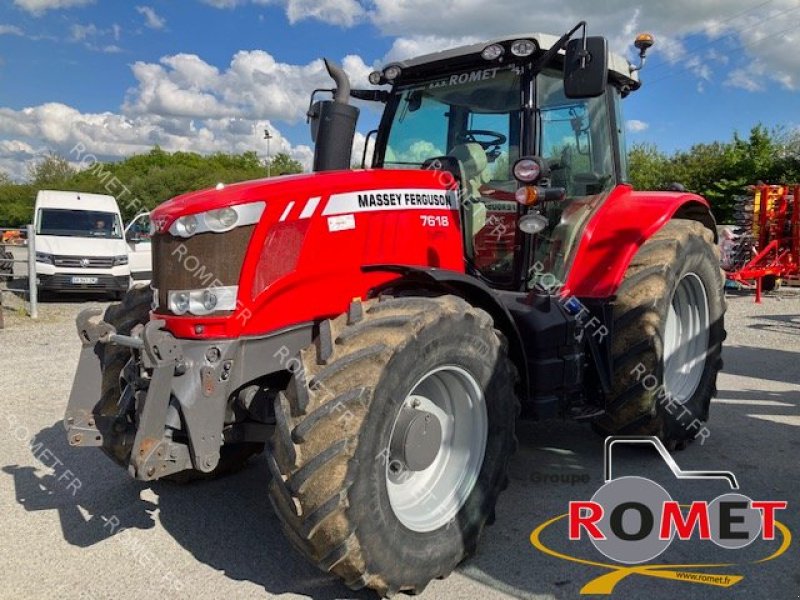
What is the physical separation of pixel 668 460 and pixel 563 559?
1.44 meters

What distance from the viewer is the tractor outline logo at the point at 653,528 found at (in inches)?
124

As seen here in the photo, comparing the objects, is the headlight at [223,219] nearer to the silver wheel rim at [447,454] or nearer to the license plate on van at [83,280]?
the silver wheel rim at [447,454]

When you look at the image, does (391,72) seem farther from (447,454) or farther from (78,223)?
(78,223)

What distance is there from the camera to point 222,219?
286 cm

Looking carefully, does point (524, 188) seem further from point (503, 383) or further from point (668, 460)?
point (668, 460)

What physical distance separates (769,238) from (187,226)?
546 inches

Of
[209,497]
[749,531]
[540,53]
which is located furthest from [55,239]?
[749,531]

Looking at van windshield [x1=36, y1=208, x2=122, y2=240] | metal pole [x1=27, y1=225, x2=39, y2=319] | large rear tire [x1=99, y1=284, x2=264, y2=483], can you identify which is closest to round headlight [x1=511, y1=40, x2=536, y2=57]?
large rear tire [x1=99, y1=284, x2=264, y2=483]

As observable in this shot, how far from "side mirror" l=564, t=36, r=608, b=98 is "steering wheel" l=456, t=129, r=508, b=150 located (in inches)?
25.2

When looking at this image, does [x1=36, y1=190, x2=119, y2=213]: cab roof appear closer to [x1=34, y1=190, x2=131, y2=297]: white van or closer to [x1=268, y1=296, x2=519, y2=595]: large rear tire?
[x1=34, y1=190, x2=131, y2=297]: white van

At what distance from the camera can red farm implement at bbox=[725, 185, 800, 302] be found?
1324 centimetres

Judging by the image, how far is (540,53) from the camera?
12.9 ft

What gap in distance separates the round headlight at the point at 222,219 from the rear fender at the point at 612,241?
84.7 inches

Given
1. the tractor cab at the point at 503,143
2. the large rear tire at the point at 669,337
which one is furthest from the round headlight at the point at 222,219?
the large rear tire at the point at 669,337
